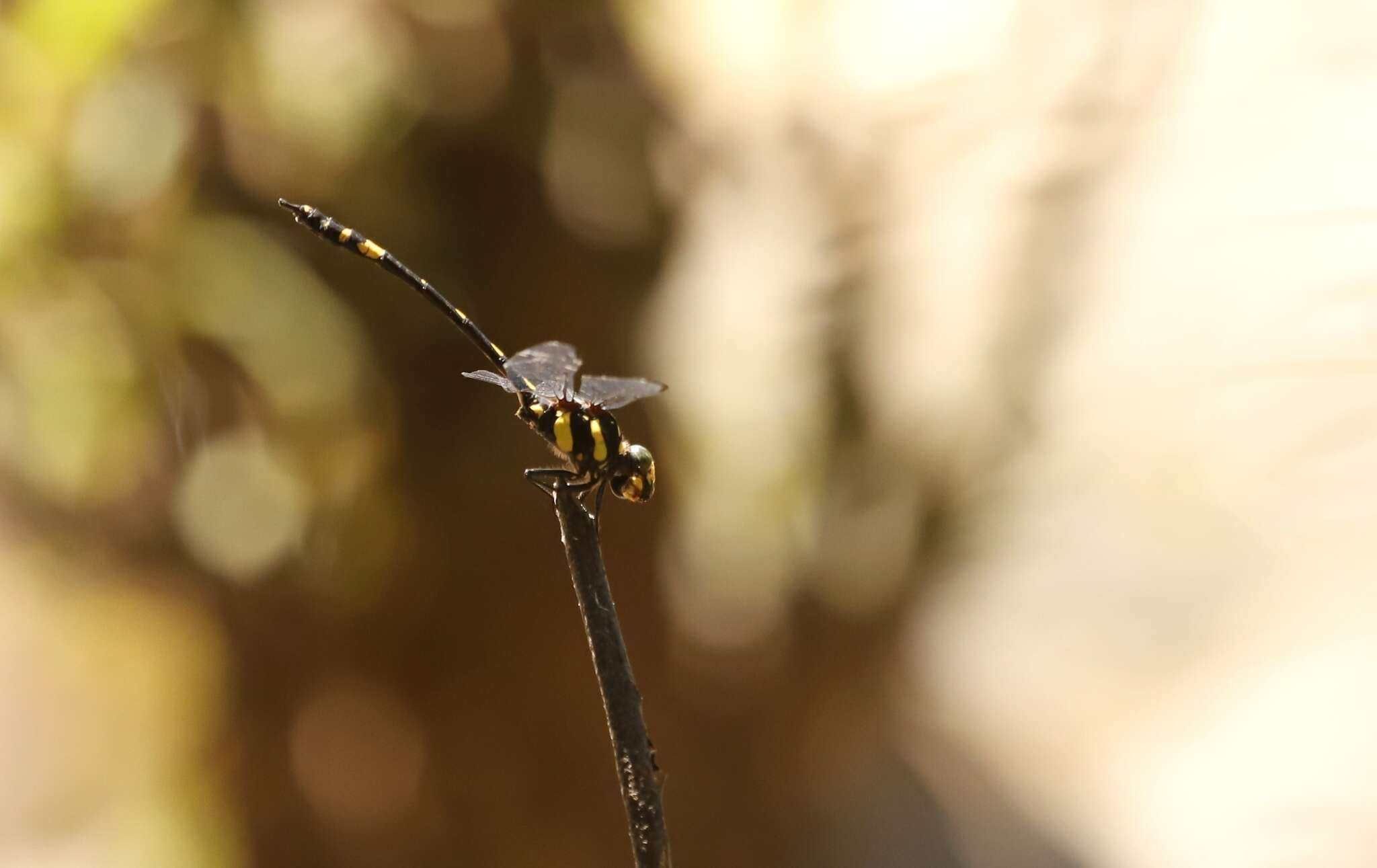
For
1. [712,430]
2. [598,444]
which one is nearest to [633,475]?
[598,444]

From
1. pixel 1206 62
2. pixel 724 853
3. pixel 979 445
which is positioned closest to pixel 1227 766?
pixel 979 445

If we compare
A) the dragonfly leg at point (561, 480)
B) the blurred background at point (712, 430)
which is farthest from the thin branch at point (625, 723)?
the blurred background at point (712, 430)

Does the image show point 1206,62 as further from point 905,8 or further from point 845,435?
point 845,435

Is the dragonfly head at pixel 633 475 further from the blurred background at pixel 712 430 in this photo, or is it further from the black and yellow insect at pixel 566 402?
the blurred background at pixel 712 430

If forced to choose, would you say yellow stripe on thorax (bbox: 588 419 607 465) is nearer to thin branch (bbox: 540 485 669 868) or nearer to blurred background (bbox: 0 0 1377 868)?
thin branch (bbox: 540 485 669 868)

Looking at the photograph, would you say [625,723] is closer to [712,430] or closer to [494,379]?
[494,379]

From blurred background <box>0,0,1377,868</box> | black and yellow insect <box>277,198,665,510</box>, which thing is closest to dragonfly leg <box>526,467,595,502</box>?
black and yellow insect <box>277,198,665,510</box>
